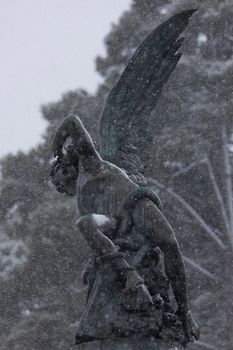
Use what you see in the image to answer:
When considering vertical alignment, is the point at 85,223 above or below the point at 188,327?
above

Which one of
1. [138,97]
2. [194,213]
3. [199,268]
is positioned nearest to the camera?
[138,97]

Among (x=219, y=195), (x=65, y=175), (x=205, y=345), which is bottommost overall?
(x=65, y=175)

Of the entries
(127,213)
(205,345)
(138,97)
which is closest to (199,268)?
(205,345)

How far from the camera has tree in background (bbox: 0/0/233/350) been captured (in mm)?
15422

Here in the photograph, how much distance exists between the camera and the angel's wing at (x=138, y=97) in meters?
4.68

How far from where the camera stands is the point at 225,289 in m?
14.6

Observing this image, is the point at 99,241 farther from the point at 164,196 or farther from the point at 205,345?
the point at 164,196

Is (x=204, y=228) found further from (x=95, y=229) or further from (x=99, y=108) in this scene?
(x=95, y=229)

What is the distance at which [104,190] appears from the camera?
4367 mm

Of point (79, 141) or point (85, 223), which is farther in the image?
point (79, 141)

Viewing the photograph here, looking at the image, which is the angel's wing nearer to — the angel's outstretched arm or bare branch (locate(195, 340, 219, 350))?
the angel's outstretched arm

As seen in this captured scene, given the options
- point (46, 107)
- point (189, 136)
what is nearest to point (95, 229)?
point (189, 136)

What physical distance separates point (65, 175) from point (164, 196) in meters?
11.5

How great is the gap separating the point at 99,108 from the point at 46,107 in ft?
6.01
